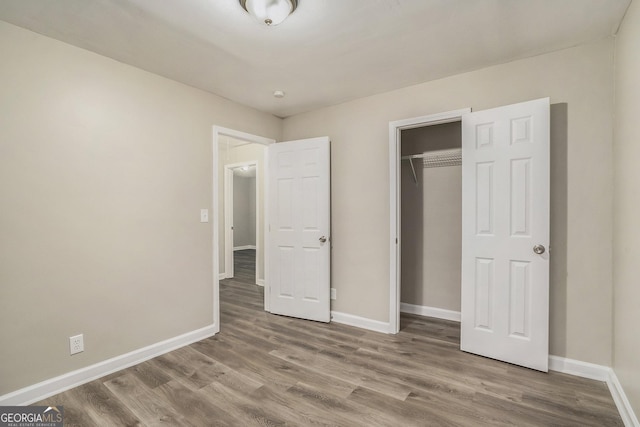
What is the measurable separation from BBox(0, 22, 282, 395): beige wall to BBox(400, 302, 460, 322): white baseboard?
2.32 m

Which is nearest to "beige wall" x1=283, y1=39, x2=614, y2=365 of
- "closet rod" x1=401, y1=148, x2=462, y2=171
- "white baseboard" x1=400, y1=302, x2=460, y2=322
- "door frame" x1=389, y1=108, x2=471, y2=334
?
"door frame" x1=389, y1=108, x2=471, y2=334

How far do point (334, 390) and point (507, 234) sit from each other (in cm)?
180

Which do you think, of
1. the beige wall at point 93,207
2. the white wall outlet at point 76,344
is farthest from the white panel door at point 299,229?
the white wall outlet at point 76,344

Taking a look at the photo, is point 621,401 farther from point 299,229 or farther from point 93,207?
point 93,207

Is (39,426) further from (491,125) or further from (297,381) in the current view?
(491,125)

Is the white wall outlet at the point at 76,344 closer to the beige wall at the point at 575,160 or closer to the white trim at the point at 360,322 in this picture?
the white trim at the point at 360,322

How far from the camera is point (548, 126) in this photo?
228cm

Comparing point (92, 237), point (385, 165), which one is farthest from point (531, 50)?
point (92, 237)

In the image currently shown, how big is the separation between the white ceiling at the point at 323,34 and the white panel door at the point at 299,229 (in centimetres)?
96

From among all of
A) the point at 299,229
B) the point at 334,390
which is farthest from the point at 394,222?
the point at 334,390

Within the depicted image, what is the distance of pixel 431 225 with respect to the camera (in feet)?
12.0

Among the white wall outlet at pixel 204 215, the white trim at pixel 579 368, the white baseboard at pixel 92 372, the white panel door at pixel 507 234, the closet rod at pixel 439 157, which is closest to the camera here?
the white baseboard at pixel 92 372

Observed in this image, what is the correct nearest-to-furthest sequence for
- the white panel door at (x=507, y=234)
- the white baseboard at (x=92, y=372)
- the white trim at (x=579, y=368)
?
the white baseboard at (x=92, y=372) → the white trim at (x=579, y=368) → the white panel door at (x=507, y=234)

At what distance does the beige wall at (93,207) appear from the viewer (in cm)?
200
